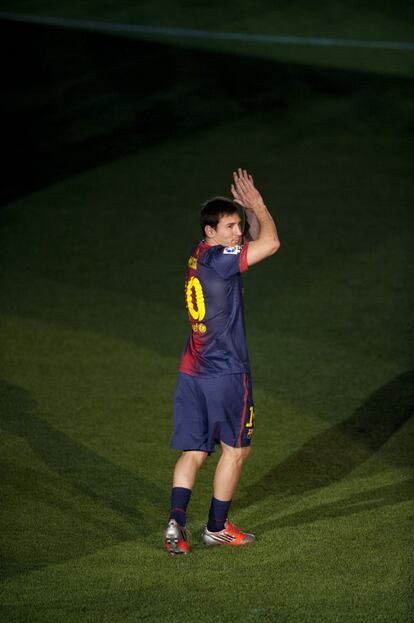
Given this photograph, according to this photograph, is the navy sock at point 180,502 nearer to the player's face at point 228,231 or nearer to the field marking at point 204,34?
the player's face at point 228,231

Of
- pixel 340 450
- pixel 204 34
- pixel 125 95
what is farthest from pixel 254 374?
pixel 204 34

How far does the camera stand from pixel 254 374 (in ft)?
31.0

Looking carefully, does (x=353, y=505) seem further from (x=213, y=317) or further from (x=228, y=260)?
(x=228, y=260)

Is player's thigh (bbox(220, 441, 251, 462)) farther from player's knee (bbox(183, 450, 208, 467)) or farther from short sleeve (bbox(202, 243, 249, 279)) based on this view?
short sleeve (bbox(202, 243, 249, 279))

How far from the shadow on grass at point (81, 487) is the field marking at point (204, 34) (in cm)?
1179

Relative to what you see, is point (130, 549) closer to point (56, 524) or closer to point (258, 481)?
point (56, 524)

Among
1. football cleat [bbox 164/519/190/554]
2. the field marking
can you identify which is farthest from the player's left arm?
the field marking

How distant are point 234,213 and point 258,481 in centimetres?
200

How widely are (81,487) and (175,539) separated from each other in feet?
4.14

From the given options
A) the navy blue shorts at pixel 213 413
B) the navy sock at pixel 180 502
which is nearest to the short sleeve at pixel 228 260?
the navy blue shorts at pixel 213 413

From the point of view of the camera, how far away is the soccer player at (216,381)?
6273 millimetres

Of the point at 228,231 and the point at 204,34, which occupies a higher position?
the point at 204,34

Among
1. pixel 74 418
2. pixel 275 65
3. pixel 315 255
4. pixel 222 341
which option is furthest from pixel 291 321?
pixel 275 65

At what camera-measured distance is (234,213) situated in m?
6.29
